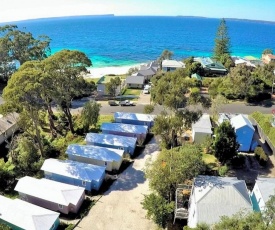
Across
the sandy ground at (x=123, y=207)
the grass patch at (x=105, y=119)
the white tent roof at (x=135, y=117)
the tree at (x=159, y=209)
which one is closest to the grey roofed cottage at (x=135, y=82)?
the grass patch at (x=105, y=119)

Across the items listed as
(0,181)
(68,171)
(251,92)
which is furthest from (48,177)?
(251,92)

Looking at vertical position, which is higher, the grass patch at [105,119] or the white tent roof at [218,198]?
the white tent roof at [218,198]

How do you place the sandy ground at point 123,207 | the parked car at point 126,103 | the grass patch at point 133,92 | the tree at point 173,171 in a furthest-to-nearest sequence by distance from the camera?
the grass patch at point 133,92, the parked car at point 126,103, the tree at point 173,171, the sandy ground at point 123,207

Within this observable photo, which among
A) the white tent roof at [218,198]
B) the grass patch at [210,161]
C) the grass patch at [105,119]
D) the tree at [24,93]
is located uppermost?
the tree at [24,93]

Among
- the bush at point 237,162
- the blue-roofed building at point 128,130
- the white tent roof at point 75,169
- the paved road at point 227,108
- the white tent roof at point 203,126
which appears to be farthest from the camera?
the paved road at point 227,108

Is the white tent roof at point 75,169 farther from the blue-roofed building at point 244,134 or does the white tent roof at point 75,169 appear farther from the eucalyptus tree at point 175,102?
the blue-roofed building at point 244,134

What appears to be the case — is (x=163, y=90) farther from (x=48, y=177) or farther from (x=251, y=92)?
(x=251, y=92)

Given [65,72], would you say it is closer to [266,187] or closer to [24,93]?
[24,93]
